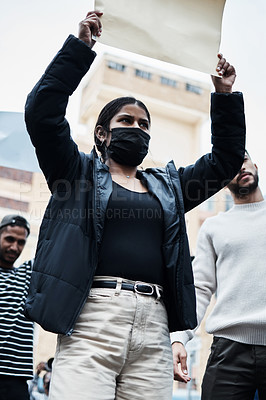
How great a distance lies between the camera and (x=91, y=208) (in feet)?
6.72

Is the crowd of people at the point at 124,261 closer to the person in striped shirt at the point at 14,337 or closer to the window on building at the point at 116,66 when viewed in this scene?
the person in striped shirt at the point at 14,337

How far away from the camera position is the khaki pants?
179 centimetres

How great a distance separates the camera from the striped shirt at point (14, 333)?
10.7 ft

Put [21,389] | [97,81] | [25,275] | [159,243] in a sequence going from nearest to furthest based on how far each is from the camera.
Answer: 1. [159,243]
2. [21,389]
3. [25,275]
4. [97,81]

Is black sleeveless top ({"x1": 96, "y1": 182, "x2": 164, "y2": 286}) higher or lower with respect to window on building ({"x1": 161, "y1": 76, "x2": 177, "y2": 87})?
lower

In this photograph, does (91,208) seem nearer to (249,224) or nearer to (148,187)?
(148,187)

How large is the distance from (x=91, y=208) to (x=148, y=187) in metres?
0.34

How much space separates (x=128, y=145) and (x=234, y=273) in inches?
40.1

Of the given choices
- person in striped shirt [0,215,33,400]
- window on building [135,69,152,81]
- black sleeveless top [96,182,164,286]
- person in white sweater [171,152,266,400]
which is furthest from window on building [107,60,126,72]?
black sleeveless top [96,182,164,286]

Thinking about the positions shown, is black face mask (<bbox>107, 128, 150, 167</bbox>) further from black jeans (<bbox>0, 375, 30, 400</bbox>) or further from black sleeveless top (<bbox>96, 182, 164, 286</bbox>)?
black jeans (<bbox>0, 375, 30, 400</bbox>)

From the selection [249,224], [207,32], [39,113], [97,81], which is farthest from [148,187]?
[97,81]

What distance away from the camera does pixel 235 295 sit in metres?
2.76

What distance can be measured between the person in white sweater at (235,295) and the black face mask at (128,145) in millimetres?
889

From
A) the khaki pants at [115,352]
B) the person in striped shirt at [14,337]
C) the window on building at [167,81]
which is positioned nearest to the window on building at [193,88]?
the window on building at [167,81]
